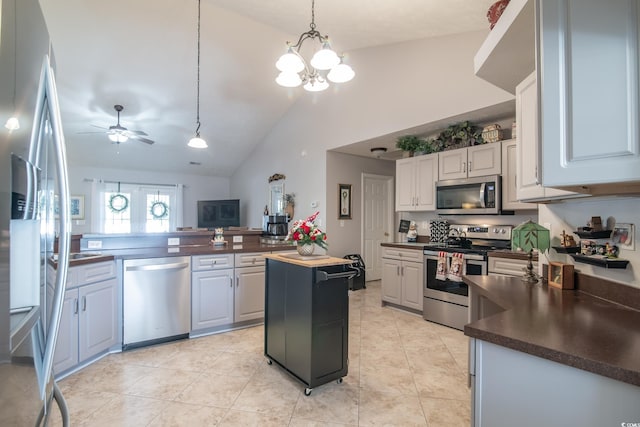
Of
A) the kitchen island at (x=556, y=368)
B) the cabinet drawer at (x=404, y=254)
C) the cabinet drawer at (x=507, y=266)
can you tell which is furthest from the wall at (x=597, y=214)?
the cabinet drawer at (x=404, y=254)

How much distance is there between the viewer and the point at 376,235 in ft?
19.4

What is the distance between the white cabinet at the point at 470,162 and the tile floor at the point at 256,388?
1.85m

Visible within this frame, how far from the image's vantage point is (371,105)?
4.54 meters

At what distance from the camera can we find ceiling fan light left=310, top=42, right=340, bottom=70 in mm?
2361

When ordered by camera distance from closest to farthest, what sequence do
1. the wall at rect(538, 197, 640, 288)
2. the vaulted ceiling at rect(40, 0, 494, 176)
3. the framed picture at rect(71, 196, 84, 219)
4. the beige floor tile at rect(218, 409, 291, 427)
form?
the wall at rect(538, 197, 640, 288) < the beige floor tile at rect(218, 409, 291, 427) < the vaulted ceiling at rect(40, 0, 494, 176) < the framed picture at rect(71, 196, 84, 219)

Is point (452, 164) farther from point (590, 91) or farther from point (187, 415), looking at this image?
point (187, 415)

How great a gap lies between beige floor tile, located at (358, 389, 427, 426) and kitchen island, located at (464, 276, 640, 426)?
2.96 ft

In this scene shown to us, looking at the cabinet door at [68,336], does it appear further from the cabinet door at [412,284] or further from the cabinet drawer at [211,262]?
the cabinet door at [412,284]

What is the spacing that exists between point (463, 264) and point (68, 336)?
11.7 feet

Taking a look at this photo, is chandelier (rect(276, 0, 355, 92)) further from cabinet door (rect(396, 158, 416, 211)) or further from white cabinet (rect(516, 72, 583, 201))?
cabinet door (rect(396, 158, 416, 211))

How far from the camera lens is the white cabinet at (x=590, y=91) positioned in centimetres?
100

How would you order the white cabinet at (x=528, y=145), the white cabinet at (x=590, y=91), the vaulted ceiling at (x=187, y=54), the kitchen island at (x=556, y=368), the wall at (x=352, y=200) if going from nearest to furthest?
the kitchen island at (x=556, y=368) → the white cabinet at (x=590, y=91) → the white cabinet at (x=528, y=145) → the vaulted ceiling at (x=187, y=54) → the wall at (x=352, y=200)

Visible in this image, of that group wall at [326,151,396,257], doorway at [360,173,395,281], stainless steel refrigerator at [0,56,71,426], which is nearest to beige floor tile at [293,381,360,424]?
stainless steel refrigerator at [0,56,71,426]

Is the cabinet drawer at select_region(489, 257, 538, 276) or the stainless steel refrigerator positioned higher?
the stainless steel refrigerator
